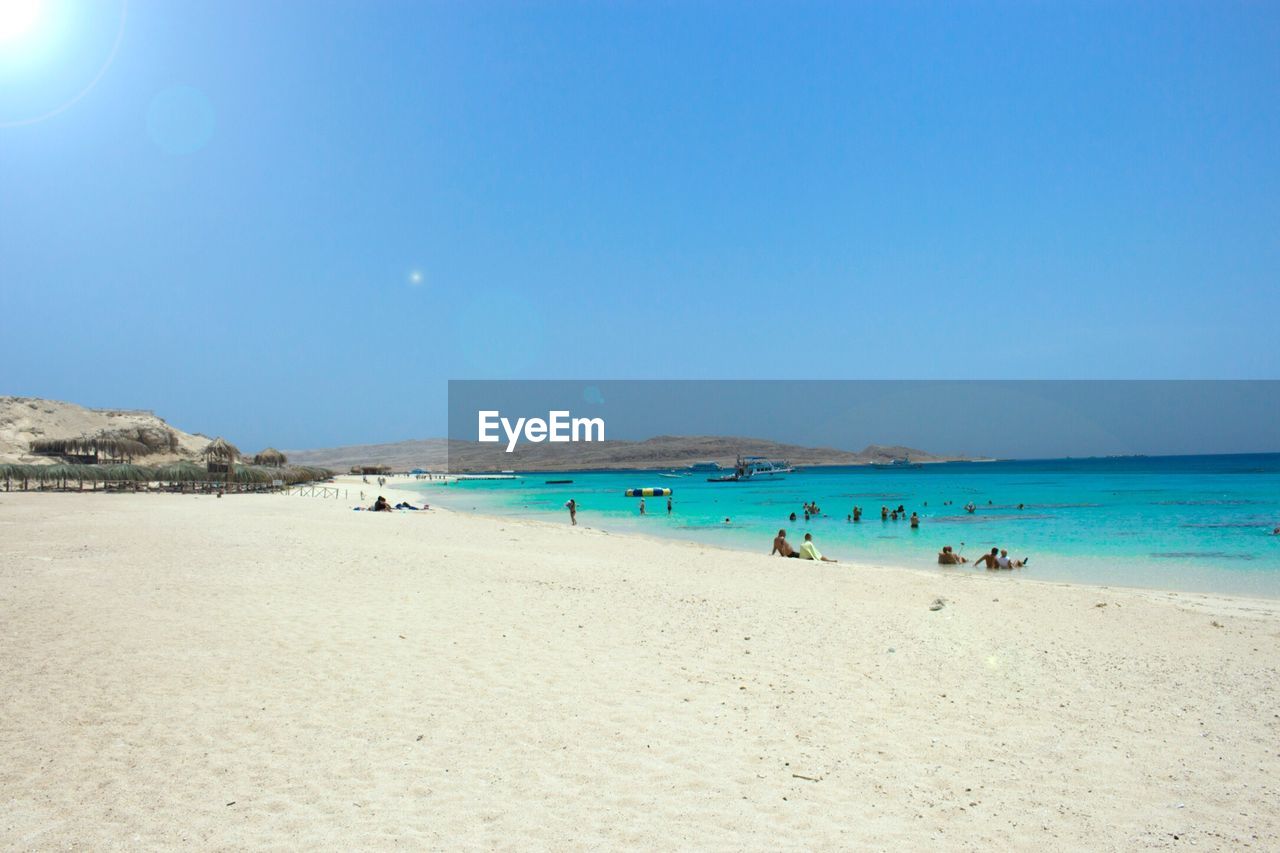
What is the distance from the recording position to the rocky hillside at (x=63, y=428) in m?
51.8

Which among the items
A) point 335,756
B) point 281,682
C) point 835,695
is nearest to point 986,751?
point 835,695

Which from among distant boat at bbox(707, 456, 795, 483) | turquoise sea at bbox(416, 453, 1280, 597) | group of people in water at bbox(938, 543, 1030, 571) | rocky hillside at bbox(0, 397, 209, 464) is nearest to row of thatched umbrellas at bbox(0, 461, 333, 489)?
rocky hillside at bbox(0, 397, 209, 464)

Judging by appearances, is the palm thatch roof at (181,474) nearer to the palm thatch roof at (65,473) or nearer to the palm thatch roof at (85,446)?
the palm thatch roof at (65,473)

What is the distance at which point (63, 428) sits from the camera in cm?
6281

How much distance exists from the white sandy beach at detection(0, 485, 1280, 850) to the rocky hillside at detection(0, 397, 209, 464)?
51.2m

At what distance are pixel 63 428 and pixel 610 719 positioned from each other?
77.1 m

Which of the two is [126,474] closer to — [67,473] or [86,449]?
[67,473]

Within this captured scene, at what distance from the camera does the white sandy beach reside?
3.86 meters

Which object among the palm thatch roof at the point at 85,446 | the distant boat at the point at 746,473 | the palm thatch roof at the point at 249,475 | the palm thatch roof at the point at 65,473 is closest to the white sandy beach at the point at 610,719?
the palm thatch roof at the point at 65,473

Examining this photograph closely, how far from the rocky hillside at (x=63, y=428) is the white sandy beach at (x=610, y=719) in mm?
51161

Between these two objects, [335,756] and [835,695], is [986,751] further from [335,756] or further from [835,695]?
[335,756]

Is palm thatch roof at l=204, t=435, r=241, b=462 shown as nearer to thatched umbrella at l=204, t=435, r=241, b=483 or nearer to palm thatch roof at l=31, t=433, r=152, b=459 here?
thatched umbrella at l=204, t=435, r=241, b=483

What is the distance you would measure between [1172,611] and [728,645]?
746 cm

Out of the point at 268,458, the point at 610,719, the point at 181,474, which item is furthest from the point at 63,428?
the point at 610,719
